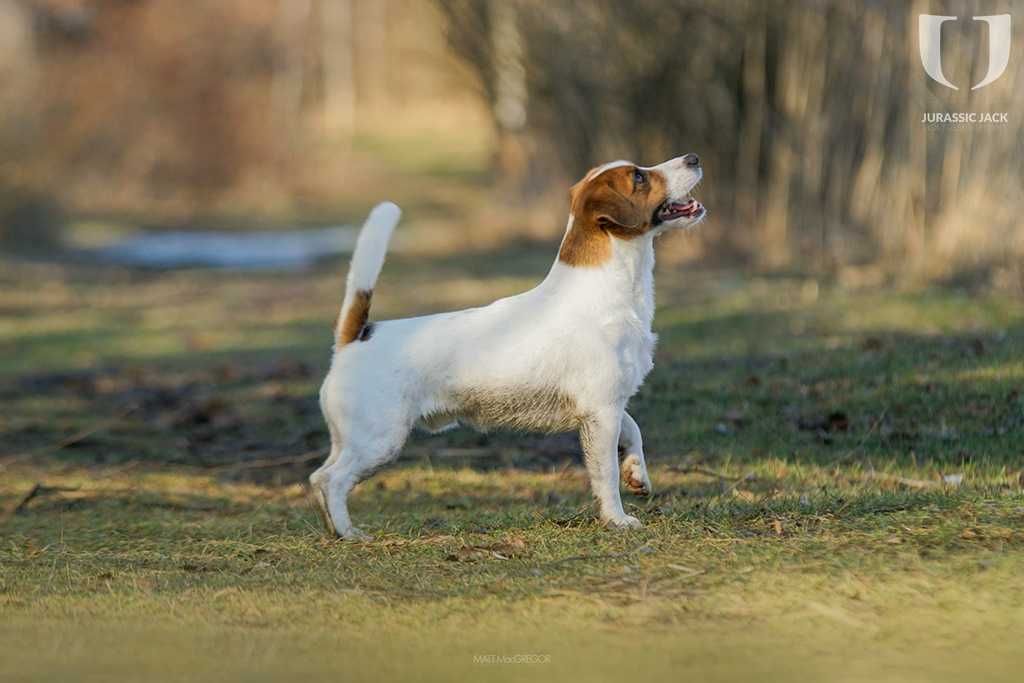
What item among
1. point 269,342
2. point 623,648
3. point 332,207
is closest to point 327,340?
point 269,342

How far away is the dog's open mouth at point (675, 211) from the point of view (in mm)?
5805

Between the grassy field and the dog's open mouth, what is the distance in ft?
3.71

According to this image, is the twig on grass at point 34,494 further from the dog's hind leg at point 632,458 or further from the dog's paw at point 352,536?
the dog's hind leg at point 632,458

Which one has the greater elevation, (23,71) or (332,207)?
(23,71)

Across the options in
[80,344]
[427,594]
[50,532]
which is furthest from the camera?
[80,344]

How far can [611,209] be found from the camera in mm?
5707

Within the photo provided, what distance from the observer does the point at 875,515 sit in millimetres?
5648

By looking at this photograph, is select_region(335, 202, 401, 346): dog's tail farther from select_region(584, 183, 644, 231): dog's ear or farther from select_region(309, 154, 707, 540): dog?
select_region(584, 183, 644, 231): dog's ear

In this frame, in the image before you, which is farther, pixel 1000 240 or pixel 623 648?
pixel 1000 240

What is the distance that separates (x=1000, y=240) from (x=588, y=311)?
7.09 m

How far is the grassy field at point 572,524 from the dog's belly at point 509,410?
410 mm

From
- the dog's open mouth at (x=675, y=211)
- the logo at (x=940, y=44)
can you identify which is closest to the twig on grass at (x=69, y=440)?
the dog's open mouth at (x=675, y=211)

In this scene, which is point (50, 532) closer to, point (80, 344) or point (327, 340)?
point (327, 340)

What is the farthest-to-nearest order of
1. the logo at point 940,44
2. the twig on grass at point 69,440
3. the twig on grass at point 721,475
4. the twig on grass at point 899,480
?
the logo at point 940,44
the twig on grass at point 69,440
the twig on grass at point 721,475
the twig on grass at point 899,480
